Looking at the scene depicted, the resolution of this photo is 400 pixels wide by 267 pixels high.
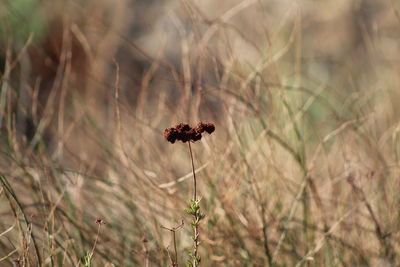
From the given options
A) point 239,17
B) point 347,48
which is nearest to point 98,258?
point 239,17

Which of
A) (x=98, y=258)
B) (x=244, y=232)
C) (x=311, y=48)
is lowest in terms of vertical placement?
(x=98, y=258)

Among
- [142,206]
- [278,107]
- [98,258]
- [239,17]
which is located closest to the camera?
[98,258]

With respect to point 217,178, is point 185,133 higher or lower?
lower

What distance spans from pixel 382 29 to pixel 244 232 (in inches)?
104

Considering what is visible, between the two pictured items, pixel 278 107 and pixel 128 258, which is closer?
pixel 128 258

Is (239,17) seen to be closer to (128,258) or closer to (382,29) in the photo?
(382,29)

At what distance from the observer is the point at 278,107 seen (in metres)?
1.85

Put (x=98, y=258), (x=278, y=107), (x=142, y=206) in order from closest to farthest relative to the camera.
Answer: (x=98, y=258) < (x=142, y=206) < (x=278, y=107)

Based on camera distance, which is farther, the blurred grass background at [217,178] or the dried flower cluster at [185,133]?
the blurred grass background at [217,178]

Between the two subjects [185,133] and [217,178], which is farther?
[217,178]

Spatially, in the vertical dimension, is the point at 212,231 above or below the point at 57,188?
below

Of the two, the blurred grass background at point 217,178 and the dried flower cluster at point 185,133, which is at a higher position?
the blurred grass background at point 217,178

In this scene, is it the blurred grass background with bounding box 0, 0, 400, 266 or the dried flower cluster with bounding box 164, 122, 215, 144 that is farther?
the blurred grass background with bounding box 0, 0, 400, 266

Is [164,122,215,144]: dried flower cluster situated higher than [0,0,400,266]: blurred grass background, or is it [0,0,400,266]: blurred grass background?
[0,0,400,266]: blurred grass background
